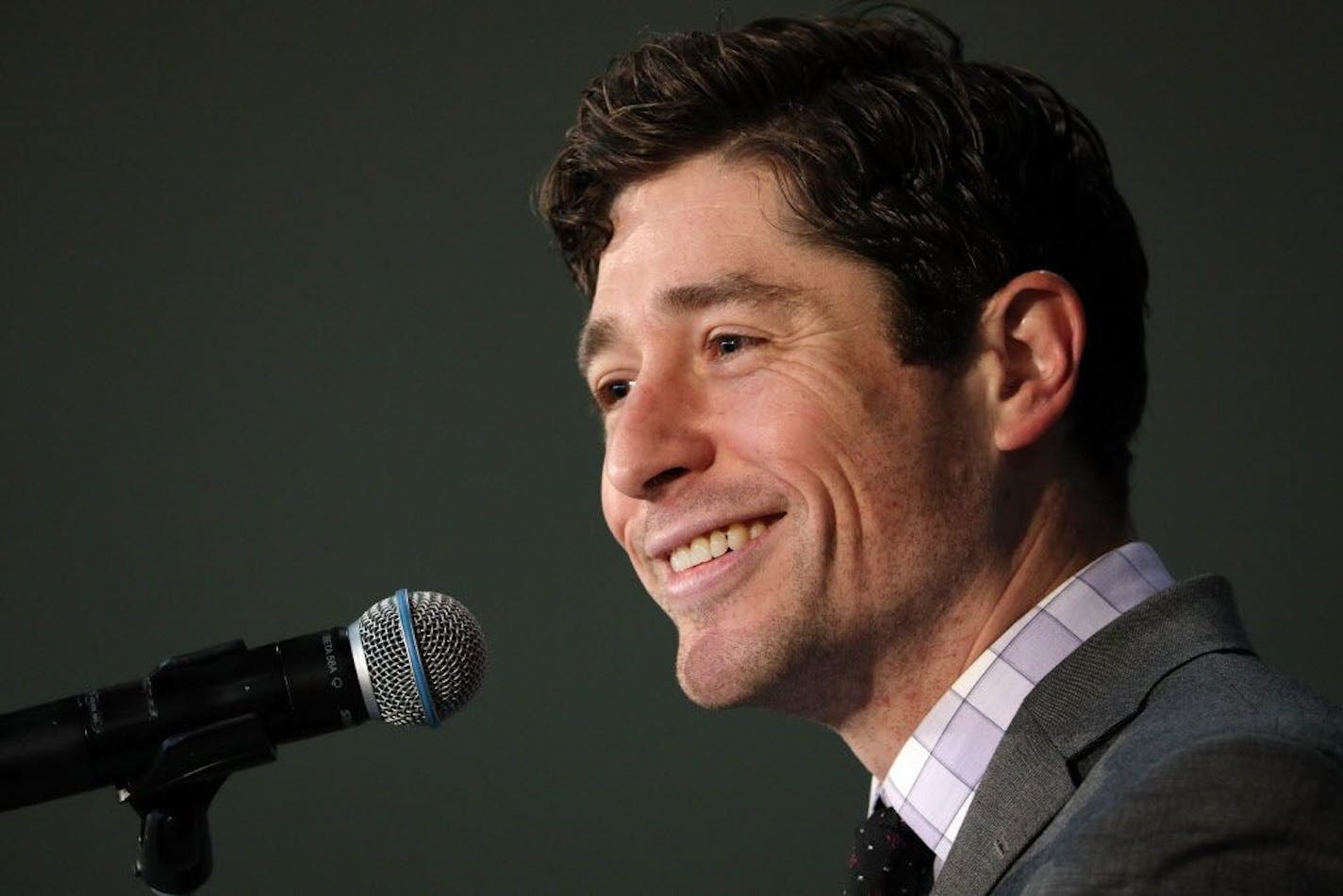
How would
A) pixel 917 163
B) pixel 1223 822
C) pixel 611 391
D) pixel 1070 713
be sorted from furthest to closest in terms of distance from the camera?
pixel 611 391, pixel 917 163, pixel 1070 713, pixel 1223 822

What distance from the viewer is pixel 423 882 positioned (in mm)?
3752

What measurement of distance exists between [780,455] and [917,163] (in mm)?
410

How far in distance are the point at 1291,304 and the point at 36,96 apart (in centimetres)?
320

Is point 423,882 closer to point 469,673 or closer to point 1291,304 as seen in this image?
point 469,673

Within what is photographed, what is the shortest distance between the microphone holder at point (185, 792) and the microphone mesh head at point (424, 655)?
0.43ft

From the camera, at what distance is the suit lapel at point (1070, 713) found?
4.65 ft

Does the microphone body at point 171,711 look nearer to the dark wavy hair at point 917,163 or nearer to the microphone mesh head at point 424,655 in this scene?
the microphone mesh head at point 424,655

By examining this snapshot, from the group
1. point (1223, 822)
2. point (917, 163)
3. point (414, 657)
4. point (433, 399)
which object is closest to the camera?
point (1223, 822)

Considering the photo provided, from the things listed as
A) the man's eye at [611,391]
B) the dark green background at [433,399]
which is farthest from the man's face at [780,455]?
the dark green background at [433,399]

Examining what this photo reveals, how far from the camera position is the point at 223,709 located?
1.53 metres

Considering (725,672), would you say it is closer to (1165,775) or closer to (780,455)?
(780,455)

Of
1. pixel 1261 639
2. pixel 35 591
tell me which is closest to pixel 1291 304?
pixel 1261 639

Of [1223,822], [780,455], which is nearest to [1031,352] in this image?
[780,455]

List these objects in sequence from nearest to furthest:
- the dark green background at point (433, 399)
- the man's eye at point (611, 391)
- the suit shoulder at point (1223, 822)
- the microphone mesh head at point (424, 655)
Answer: the suit shoulder at point (1223, 822) < the microphone mesh head at point (424, 655) < the man's eye at point (611, 391) < the dark green background at point (433, 399)
